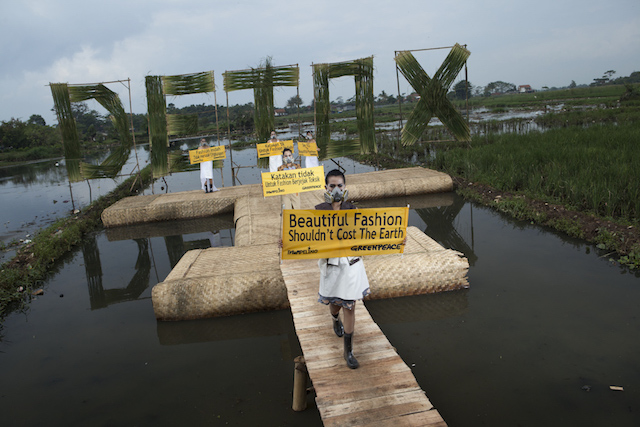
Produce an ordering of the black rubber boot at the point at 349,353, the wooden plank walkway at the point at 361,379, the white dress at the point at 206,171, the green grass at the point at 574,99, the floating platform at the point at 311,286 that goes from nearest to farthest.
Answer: the wooden plank walkway at the point at 361,379 → the floating platform at the point at 311,286 → the black rubber boot at the point at 349,353 → the white dress at the point at 206,171 → the green grass at the point at 574,99

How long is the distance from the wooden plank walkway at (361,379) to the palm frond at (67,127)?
10.1 meters

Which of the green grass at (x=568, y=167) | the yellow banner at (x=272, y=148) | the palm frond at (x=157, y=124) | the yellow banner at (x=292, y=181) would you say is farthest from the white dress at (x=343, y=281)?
the palm frond at (x=157, y=124)

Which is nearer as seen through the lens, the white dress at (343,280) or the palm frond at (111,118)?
the white dress at (343,280)

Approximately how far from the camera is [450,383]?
362cm

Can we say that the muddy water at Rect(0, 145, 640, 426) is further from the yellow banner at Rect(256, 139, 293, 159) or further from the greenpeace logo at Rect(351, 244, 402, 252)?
the yellow banner at Rect(256, 139, 293, 159)

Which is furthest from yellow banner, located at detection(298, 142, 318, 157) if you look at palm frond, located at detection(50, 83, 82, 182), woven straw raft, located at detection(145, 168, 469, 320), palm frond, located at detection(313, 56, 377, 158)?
palm frond, located at detection(50, 83, 82, 182)

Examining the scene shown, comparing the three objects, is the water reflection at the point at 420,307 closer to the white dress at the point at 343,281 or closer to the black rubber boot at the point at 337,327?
the black rubber boot at the point at 337,327

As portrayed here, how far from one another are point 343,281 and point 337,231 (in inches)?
16.0

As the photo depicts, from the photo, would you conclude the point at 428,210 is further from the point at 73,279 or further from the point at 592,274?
the point at 73,279

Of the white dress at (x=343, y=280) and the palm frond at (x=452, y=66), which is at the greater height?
the palm frond at (x=452, y=66)

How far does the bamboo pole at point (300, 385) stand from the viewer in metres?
3.30

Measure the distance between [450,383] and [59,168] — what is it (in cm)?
2119

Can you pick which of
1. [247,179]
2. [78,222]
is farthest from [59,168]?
[78,222]

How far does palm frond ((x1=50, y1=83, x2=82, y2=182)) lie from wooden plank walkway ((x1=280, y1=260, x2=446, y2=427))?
10.1m
